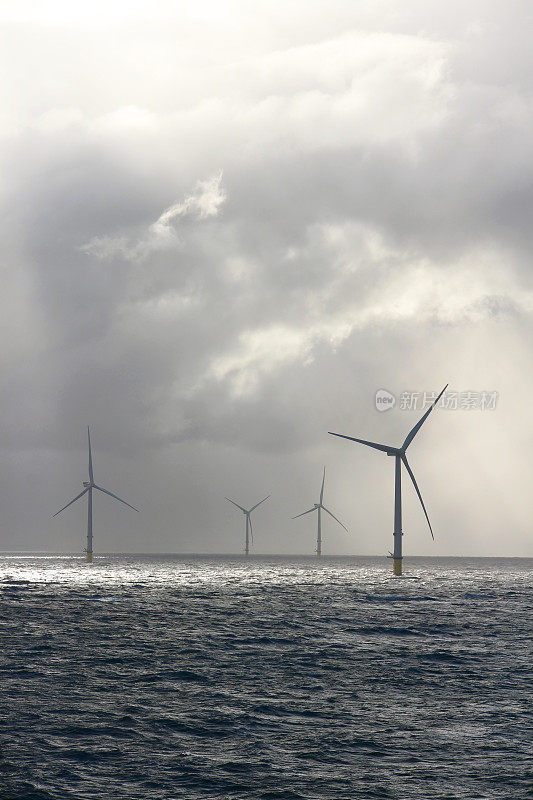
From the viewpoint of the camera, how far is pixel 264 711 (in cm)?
3662

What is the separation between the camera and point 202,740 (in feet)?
103

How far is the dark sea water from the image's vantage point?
26.2 metres

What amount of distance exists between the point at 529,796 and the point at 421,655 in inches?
1234

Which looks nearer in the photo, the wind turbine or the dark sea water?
the dark sea water

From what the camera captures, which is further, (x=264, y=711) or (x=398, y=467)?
(x=398, y=467)

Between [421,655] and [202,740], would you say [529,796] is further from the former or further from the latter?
[421,655]

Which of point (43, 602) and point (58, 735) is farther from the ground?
point (58, 735)

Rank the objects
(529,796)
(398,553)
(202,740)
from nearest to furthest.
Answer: (529,796) < (202,740) < (398,553)

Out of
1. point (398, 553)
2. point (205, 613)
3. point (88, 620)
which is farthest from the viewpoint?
point (398, 553)

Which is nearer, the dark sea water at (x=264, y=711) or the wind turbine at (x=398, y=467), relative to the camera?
the dark sea water at (x=264, y=711)

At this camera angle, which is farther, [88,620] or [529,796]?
[88,620]

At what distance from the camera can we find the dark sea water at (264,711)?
26.2 m

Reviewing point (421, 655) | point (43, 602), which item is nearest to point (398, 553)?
point (43, 602)

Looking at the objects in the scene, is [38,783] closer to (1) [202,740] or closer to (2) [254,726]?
(1) [202,740]
